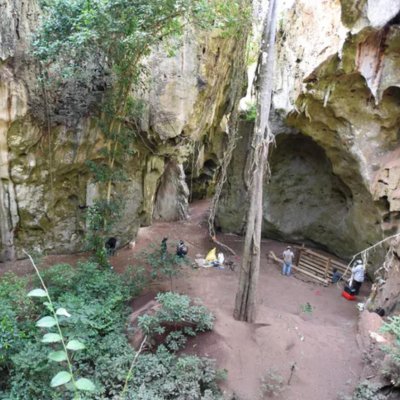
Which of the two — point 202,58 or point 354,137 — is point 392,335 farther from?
point 202,58

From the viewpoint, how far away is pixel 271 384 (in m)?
6.13

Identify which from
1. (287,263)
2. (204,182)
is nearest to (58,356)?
(287,263)

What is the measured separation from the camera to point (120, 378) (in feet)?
19.1

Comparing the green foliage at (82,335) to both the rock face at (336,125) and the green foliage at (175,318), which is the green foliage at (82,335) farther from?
the rock face at (336,125)

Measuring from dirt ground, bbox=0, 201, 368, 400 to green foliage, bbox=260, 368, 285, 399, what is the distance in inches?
3.1

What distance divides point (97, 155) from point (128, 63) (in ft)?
11.0

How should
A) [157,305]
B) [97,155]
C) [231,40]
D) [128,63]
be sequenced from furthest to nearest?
[231,40] → [97,155] → [128,63] → [157,305]

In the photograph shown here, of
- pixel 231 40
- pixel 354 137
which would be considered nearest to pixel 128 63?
pixel 231 40

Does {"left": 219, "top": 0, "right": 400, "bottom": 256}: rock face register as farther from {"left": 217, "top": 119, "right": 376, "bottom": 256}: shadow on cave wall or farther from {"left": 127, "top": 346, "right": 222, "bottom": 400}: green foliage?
{"left": 127, "top": 346, "right": 222, "bottom": 400}: green foliage

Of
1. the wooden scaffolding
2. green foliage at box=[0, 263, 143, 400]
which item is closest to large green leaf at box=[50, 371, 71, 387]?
green foliage at box=[0, 263, 143, 400]

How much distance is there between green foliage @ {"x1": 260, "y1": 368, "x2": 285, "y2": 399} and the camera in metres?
6.01

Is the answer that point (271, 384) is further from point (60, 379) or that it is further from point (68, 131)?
point (68, 131)

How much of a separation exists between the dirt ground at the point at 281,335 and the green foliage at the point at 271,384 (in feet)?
0.26

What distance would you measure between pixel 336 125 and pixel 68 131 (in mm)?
8198
